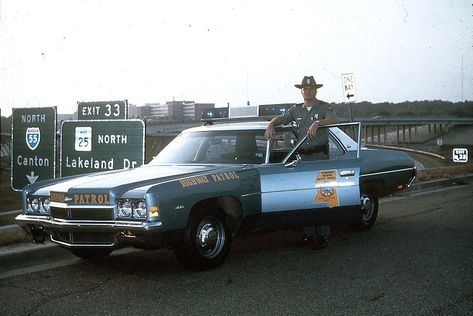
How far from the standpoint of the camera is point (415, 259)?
19.6 feet

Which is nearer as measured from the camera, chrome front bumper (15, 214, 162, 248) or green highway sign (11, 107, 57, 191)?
chrome front bumper (15, 214, 162, 248)

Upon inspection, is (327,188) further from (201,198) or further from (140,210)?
(140,210)

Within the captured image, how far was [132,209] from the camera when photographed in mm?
4926

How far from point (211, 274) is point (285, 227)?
1.09 m

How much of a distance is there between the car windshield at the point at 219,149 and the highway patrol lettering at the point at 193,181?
2.74ft

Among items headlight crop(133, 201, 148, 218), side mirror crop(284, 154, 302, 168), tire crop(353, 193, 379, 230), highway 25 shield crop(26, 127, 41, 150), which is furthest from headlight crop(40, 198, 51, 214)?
highway 25 shield crop(26, 127, 41, 150)

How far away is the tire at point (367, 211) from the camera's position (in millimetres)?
7911

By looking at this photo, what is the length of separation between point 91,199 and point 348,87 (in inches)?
375

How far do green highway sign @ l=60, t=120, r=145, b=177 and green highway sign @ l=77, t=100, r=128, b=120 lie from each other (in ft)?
2.16

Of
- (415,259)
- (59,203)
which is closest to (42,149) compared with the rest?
(59,203)

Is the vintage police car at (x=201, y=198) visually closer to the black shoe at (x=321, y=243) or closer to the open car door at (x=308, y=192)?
the open car door at (x=308, y=192)

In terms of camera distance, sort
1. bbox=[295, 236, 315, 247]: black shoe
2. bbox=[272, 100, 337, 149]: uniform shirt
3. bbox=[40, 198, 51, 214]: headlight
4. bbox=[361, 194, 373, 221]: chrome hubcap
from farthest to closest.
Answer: bbox=[361, 194, 373, 221]: chrome hubcap < bbox=[295, 236, 315, 247]: black shoe < bbox=[272, 100, 337, 149]: uniform shirt < bbox=[40, 198, 51, 214]: headlight

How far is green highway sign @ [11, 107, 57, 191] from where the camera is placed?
9477mm

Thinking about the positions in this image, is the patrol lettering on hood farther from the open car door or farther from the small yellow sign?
the small yellow sign
